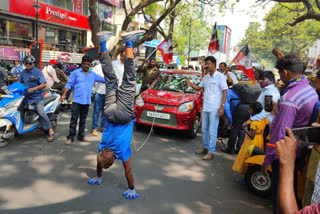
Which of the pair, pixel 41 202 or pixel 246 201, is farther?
pixel 246 201

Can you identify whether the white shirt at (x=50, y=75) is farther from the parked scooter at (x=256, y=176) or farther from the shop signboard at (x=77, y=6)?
the shop signboard at (x=77, y=6)

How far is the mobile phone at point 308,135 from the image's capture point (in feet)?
4.75

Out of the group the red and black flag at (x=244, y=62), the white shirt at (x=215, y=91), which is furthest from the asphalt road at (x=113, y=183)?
the red and black flag at (x=244, y=62)

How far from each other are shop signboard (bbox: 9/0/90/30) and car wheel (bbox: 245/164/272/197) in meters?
16.2

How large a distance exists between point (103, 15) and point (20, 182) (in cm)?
2219

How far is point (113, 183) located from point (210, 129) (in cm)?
229

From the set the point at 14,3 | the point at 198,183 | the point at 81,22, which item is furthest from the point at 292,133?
the point at 81,22

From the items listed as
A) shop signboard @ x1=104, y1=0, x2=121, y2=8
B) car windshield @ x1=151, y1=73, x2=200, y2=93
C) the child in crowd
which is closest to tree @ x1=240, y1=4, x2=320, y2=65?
car windshield @ x1=151, y1=73, x2=200, y2=93

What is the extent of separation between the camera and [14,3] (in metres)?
14.5

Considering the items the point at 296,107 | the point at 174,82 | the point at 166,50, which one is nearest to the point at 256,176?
the point at 296,107

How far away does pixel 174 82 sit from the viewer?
7.00m

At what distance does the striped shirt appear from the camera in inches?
94.6

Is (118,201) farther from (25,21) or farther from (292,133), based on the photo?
(25,21)

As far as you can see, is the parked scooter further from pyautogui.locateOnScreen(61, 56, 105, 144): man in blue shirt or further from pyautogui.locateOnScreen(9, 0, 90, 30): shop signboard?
pyautogui.locateOnScreen(9, 0, 90, 30): shop signboard
